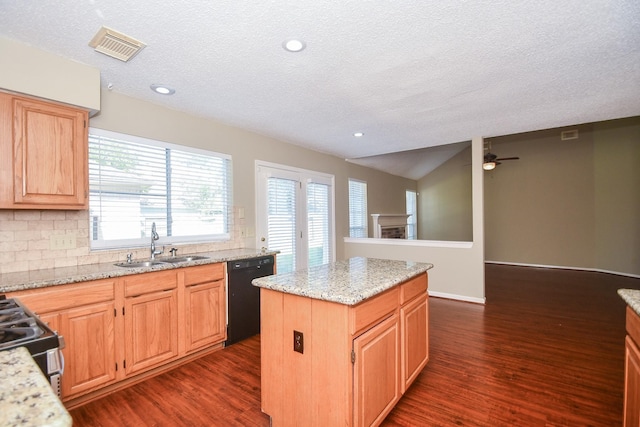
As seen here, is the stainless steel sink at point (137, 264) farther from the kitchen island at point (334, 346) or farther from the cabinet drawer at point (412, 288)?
the cabinet drawer at point (412, 288)

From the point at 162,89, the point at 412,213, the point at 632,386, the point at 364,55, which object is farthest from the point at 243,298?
the point at 412,213

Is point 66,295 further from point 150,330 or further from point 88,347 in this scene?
point 150,330

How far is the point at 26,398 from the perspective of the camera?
645mm

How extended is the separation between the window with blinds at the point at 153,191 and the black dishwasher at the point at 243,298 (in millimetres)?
674

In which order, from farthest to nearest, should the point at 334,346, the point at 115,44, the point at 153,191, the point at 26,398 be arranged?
the point at 153,191
the point at 115,44
the point at 334,346
the point at 26,398

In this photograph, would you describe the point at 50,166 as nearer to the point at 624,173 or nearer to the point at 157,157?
the point at 157,157

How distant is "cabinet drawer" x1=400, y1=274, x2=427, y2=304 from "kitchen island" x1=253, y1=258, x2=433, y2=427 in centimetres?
1

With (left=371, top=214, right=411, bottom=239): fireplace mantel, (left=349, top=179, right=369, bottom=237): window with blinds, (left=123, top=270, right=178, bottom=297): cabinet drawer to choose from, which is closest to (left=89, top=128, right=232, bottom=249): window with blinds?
(left=123, top=270, right=178, bottom=297): cabinet drawer

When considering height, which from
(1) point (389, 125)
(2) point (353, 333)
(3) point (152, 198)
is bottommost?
(2) point (353, 333)

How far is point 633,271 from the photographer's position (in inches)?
229

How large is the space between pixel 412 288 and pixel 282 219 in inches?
101

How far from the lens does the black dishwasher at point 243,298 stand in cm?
295

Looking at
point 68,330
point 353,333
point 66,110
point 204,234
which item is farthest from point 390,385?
point 66,110

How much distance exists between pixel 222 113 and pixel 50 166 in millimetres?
1597
